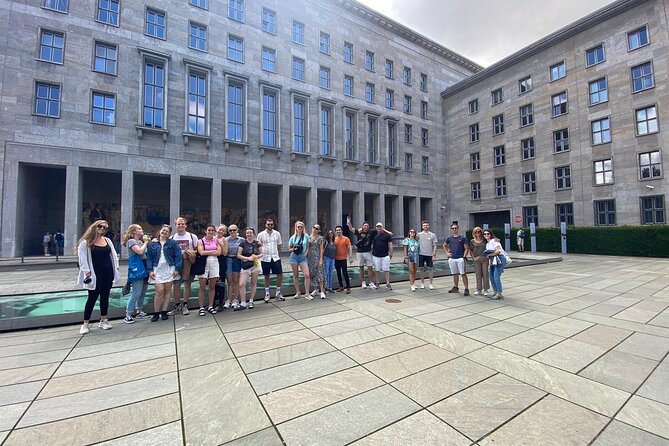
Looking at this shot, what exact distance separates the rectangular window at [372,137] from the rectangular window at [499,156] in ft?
43.4

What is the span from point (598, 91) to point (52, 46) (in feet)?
129

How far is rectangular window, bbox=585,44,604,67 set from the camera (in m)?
24.1

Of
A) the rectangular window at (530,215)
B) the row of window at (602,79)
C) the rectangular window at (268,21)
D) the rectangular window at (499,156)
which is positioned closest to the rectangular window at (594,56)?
the row of window at (602,79)

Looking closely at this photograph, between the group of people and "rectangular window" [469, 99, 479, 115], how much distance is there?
102ft

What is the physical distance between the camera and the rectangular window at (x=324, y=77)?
27109mm

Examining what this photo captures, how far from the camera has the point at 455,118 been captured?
35781mm

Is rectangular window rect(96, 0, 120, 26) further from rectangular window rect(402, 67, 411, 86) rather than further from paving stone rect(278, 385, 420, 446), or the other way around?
paving stone rect(278, 385, 420, 446)

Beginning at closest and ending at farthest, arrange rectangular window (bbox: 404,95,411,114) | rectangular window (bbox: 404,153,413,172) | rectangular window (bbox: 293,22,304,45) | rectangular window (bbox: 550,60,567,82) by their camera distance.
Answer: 1. rectangular window (bbox: 293,22,304,45)
2. rectangular window (bbox: 550,60,567,82)
3. rectangular window (bbox: 404,153,413,172)
4. rectangular window (bbox: 404,95,411,114)

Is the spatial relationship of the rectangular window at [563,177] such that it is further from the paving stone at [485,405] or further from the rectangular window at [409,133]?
the paving stone at [485,405]

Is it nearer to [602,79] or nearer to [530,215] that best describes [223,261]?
[530,215]

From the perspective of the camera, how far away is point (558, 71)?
26.9m

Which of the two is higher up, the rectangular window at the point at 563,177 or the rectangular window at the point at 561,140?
the rectangular window at the point at 561,140

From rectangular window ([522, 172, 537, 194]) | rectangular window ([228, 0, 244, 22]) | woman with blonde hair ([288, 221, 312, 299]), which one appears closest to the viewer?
woman with blonde hair ([288, 221, 312, 299])

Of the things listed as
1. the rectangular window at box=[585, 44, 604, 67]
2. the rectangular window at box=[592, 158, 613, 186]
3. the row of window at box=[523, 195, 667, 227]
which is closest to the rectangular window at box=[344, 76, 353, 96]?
the rectangular window at box=[585, 44, 604, 67]
